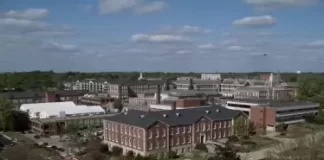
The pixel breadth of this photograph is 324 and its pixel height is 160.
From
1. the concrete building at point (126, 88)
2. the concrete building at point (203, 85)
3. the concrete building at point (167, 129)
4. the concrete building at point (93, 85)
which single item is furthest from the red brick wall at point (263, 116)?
the concrete building at point (93, 85)

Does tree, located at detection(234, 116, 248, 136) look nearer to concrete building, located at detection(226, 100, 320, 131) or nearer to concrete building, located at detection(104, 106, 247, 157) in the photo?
concrete building, located at detection(104, 106, 247, 157)

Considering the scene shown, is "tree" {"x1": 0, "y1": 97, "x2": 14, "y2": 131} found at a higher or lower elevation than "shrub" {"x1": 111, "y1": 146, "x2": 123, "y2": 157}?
higher

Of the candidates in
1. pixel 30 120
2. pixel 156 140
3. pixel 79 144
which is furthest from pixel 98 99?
pixel 156 140

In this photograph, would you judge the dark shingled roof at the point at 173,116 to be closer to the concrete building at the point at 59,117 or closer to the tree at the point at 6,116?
the concrete building at the point at 59,117

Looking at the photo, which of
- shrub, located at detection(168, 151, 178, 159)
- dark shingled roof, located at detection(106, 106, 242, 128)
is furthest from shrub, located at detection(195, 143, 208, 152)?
shrub, located at detection(168, 151, 178, 159)

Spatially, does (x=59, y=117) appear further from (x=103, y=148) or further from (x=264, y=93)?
(x=264, y=93)

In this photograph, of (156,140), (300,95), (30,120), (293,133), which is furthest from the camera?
(300,95)

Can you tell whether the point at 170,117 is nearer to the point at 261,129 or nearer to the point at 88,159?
the point at 88,159

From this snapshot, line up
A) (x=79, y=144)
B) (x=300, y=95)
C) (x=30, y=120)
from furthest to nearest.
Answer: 1. (x=300, y=95)
2. (x=30, y=120)
3. (x=79, y=144)
